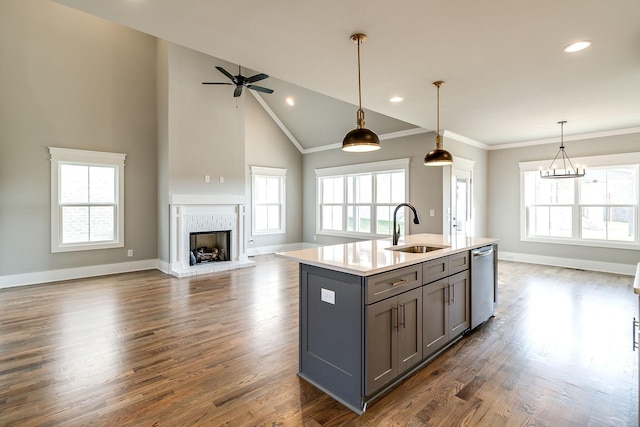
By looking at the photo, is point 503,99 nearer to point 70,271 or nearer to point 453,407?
point 453,407

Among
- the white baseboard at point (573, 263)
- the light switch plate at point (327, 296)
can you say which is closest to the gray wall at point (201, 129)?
the light switch plate at point (327, 296)

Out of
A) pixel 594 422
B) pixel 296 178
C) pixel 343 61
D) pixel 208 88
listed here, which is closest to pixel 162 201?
pixel 208 88

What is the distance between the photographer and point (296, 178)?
29.4 feet

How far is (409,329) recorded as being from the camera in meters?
2.36

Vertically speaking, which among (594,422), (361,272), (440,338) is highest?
(361,272)

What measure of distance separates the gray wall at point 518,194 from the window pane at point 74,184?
8397 millimetres

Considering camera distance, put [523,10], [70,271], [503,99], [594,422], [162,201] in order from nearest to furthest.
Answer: [594,422] → [523,10] → [503,99] → [70,271] → [162,201]

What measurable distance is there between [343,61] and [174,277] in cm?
466

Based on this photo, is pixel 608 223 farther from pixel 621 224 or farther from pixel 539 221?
pixel 539 221

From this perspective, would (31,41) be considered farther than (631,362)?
Yes

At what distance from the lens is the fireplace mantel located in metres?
5.91

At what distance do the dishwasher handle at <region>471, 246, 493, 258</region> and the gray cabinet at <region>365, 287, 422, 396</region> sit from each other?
3.54 ft

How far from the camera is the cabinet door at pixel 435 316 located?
253 cm

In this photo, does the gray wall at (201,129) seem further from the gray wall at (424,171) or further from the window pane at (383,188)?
the window pane at (383,188)
